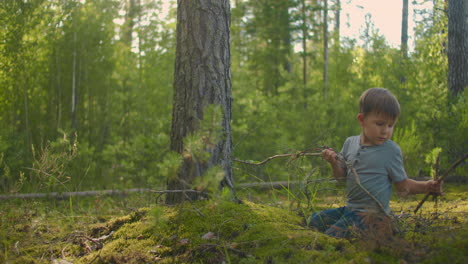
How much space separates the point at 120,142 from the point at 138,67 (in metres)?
2.63

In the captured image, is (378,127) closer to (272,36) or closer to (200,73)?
(200,73)

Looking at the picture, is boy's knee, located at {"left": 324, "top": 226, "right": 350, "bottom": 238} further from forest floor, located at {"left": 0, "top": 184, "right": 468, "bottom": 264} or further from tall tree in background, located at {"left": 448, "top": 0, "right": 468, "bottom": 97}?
tall tree in background, located at {"left": 448, "top": 0, "right": 468, "bottom": 97}

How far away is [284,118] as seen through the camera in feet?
28.9

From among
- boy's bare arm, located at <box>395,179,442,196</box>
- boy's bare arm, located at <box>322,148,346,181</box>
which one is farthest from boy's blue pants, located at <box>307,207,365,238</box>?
boy's bare arm, located at <box>395,179,442,196</box>

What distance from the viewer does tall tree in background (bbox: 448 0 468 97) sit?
7168mm

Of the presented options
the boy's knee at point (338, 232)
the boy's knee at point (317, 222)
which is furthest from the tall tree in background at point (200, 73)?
the boy's knee at point (338, 232)

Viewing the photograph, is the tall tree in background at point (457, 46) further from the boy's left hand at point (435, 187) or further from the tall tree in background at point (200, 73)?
the tall tree in background at point (200, 73)

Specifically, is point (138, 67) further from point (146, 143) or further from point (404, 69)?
point (404, 69)

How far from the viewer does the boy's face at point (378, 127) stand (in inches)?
105

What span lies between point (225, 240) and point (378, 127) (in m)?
1.36

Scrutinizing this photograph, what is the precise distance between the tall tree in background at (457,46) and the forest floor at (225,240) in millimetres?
4570

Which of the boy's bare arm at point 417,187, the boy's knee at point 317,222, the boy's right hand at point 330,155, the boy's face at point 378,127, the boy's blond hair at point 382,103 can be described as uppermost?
the boy's blond hair at point 382,103

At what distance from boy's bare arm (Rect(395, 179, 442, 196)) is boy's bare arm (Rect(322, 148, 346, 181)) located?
41 cm

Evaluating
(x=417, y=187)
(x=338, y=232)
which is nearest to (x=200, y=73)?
(x=338, y=232)
